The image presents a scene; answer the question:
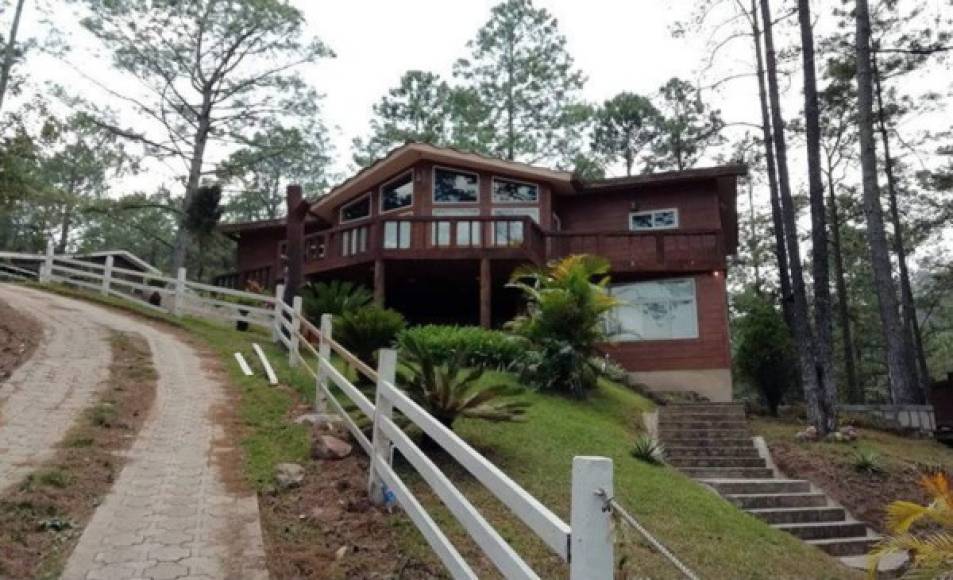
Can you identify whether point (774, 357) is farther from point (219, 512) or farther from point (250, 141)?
point (250, 141)

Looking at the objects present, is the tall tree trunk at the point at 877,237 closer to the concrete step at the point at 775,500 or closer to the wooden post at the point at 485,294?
the concrete step at the point at 775,500

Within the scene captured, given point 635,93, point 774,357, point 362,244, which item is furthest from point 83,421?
point 635,93

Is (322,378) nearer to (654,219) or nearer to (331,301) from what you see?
(331,301)

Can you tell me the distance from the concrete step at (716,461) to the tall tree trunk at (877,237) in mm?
5084

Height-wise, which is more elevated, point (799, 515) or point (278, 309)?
point (278, 309)

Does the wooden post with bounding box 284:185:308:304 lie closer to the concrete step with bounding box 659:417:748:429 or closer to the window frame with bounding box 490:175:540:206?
the window frame with bounding box 490:175:540:206

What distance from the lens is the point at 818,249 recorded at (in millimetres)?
11836

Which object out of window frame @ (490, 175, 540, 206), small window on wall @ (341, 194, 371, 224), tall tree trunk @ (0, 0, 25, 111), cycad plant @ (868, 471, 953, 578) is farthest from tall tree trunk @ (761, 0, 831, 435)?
tall tree trunk @ (0, 0, 25, 111)

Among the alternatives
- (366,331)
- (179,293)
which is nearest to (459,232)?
(179,293)

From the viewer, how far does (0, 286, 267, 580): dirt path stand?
11.7 feet

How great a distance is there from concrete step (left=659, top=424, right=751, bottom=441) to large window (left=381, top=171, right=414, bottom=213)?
9.91 m

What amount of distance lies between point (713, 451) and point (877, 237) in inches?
249

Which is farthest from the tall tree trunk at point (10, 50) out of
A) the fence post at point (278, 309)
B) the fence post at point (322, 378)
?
the fence post at point (322, 378)

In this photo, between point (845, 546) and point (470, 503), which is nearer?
point (470, 503)
